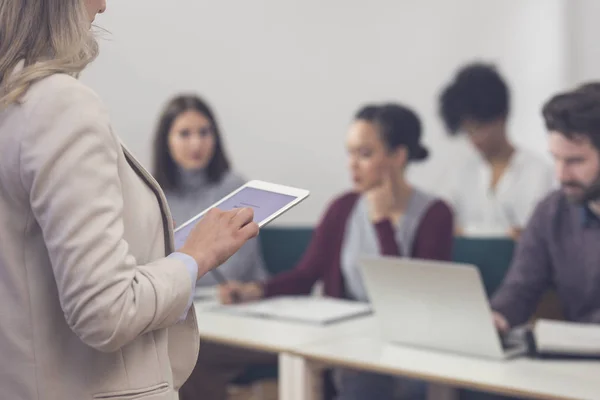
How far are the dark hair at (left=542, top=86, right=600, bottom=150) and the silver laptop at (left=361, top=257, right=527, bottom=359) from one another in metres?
0.56

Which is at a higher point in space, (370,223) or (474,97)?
(474,97)

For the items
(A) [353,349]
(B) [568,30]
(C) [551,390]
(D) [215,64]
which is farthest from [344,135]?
(C) [551,390]

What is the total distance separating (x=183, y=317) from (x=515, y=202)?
2667 millimetres

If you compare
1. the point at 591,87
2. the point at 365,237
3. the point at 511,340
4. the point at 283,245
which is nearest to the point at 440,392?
the point at 511,340

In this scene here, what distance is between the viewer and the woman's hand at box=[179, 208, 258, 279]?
→ 1092mm

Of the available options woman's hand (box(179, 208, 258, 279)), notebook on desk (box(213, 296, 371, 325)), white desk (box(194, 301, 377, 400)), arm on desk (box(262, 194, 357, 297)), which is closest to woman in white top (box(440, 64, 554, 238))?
arm on desk (box(262, 194, 357, 297))

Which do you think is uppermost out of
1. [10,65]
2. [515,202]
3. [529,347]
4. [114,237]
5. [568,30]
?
[10,65]

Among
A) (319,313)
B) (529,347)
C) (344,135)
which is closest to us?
(529,347)

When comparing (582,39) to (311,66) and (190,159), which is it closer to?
(311,66)

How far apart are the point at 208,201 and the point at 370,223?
80cm

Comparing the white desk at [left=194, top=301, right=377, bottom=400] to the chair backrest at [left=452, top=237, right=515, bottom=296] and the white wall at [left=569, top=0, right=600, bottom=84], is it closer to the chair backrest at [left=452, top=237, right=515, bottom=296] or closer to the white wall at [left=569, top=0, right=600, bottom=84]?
the chair backrest at [left=452, top=237, right=515, bottom=296]

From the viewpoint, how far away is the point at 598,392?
160cm

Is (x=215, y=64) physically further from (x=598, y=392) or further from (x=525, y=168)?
(x=598, y=392)

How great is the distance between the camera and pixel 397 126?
9.23 ft
